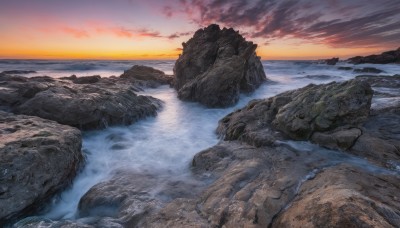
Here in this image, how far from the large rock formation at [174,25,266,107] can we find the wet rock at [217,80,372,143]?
6.69 metres

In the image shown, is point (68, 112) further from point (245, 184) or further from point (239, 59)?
point (239, 59)

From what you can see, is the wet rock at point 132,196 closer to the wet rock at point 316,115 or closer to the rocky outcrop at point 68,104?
the wet rock at point 316,115

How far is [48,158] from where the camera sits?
5184 mm

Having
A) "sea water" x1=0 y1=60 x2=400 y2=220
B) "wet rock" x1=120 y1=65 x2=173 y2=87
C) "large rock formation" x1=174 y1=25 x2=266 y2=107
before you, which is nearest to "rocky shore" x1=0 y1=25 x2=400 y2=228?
"sea water" x1=0 y1=60 x2=400 y2=220

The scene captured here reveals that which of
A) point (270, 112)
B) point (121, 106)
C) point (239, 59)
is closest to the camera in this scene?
point (270, 112)

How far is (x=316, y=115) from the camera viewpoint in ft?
21.2

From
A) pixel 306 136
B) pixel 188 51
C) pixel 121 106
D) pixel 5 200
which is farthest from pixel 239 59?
pixel 5 200

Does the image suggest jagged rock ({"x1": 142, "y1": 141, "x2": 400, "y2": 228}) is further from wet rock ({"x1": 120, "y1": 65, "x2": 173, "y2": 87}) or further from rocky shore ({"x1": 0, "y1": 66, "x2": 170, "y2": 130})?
wet rock ({"x1": 120, "y1": 65, "x2": 173, "y2": 87})

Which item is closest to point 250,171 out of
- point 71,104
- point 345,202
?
point 345,202

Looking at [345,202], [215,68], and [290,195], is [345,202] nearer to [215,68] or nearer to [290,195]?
[290,195]

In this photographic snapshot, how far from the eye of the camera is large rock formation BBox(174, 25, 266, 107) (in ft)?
47.0

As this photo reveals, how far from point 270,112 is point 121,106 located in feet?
20.5

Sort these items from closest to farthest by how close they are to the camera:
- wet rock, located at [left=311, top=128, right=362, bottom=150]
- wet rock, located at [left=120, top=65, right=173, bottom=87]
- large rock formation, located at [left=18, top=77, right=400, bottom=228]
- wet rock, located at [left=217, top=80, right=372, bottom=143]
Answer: large rock formation, located at [left=18, top=77, right=400, bottom=228]
wet rock, located at [left=311, top=128, right=362, bottom=150]
wet rock, located at [left=217, top=80, right=372, bottom=143]
wet rock, located at [left=120, top=65, right=173, bottom=87]

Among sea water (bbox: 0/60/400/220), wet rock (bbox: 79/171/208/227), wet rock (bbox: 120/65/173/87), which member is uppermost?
wet rock (bbox: 120/65/173/87)
